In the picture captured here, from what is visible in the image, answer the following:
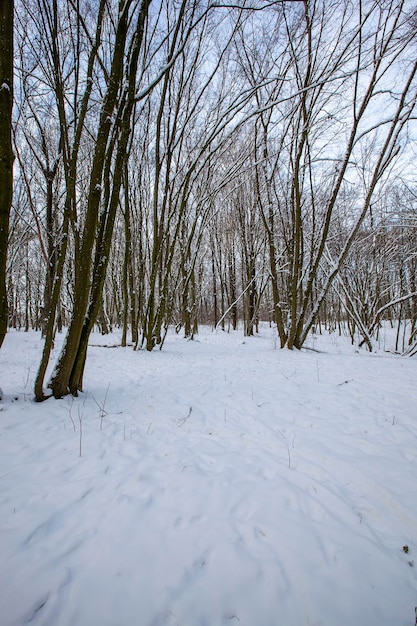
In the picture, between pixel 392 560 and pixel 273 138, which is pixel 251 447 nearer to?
pixel 392 560

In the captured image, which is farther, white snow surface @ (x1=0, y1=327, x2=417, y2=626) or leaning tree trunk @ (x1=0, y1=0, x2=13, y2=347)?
leaning tree trunk @ (x1=0, y1=0, x2=13, y2=347)

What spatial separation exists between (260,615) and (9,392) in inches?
148

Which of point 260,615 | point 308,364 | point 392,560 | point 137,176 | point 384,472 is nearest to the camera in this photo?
point 260,615

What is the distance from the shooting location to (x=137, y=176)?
30.1ft

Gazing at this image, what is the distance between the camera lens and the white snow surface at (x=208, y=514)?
112 centimetres

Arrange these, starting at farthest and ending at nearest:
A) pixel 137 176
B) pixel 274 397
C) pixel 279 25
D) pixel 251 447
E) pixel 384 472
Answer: pixel 137 176 < pixel 279 25 < pixel 274 397 < pixel 251 447 < pixel 384 472

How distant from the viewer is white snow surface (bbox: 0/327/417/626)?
1122 mm

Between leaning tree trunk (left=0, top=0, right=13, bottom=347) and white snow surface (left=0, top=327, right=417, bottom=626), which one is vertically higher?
leaning tree trunk (left=0, top=0, right=13, bottom=347)

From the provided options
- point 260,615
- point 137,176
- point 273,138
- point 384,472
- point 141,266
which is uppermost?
point 273,138

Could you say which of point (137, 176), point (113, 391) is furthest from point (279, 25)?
point (113, 391)

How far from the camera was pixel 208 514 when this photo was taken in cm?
161

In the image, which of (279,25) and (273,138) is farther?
(273,138)

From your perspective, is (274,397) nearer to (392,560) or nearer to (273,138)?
(392,560)

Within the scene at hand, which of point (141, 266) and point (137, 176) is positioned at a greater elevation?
point (137, 176)
